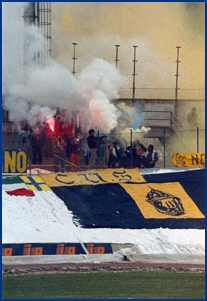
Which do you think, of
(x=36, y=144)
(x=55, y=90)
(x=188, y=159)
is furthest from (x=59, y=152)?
(x=188, y=159)

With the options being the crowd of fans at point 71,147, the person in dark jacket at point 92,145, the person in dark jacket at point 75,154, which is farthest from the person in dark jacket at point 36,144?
the person in dark jacket at point 92,145

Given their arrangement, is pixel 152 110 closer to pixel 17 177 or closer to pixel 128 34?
pixel 128 34

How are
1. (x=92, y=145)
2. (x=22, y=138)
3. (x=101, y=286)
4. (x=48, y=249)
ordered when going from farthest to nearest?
(x=92, y=145)
(x=22, y=138)
(x=48, y=249)
(x=101, y=286)

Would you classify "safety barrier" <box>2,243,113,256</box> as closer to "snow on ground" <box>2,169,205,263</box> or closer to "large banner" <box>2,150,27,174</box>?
"snow on ground" <box>2,169,205,263</box>

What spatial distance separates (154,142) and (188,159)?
22.4 inches

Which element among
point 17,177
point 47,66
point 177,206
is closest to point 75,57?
point 47,66

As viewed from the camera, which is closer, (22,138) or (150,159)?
(22,138)

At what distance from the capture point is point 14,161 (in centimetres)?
1075

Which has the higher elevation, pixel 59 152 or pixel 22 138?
pixel 22 138

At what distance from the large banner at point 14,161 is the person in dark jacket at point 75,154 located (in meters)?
0.67

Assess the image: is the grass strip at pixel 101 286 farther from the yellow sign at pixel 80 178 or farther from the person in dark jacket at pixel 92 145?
the person in dark jacket at pixel 92 145

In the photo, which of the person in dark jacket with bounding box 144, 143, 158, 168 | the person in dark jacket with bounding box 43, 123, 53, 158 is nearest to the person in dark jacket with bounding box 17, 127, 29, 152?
the person in dark jacket with bounding box 43, 123, 53, 158

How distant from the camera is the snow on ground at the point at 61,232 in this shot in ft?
34.6

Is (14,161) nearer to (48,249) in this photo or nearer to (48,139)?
(48,139)
